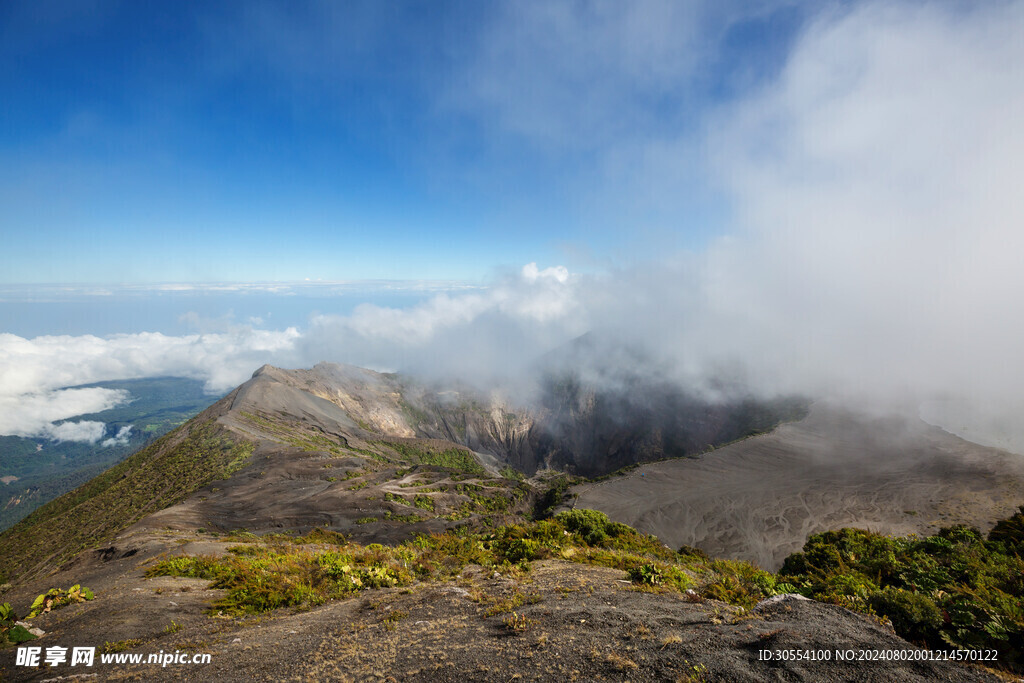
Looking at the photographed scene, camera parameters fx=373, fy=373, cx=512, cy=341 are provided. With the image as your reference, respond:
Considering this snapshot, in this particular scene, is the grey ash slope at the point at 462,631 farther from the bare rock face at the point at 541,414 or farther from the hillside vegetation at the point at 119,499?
the bare rock face at the point at 541,414

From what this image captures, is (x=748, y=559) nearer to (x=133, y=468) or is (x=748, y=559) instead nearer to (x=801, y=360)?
(x=133, y=468)

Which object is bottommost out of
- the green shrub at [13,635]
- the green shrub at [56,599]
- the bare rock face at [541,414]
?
the bare rock face at [541,414]

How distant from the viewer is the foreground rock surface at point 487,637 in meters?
6.79

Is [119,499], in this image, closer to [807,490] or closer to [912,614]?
[912,614]

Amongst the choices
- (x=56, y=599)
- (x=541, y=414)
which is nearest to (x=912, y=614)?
(x=56, y=599)

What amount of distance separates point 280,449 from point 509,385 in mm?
122838

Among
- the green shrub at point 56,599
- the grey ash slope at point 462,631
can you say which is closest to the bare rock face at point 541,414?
the green shrub at point 56,599

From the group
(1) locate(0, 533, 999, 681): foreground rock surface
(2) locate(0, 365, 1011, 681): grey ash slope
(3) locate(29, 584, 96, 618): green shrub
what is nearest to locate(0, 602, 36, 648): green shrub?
(1) locate(0, 533, 999, 681): foreground rock surface

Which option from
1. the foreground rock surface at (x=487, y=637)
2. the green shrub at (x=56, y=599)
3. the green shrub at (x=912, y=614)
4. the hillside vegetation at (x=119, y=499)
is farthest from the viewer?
the hillside vegetation at (x=119, y=499)

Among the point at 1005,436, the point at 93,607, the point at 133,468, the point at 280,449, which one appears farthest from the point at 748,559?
the point at 1005,436

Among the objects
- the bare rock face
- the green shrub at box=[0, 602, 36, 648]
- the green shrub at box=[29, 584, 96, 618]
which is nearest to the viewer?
the green shrub at box=[0, 602, 36, 648]

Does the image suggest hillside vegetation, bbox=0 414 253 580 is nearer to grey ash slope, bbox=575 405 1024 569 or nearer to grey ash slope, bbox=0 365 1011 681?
grey ash slope, bbox=0 365 1011 681

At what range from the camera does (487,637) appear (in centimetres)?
832

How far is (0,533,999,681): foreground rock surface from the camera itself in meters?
6.79
